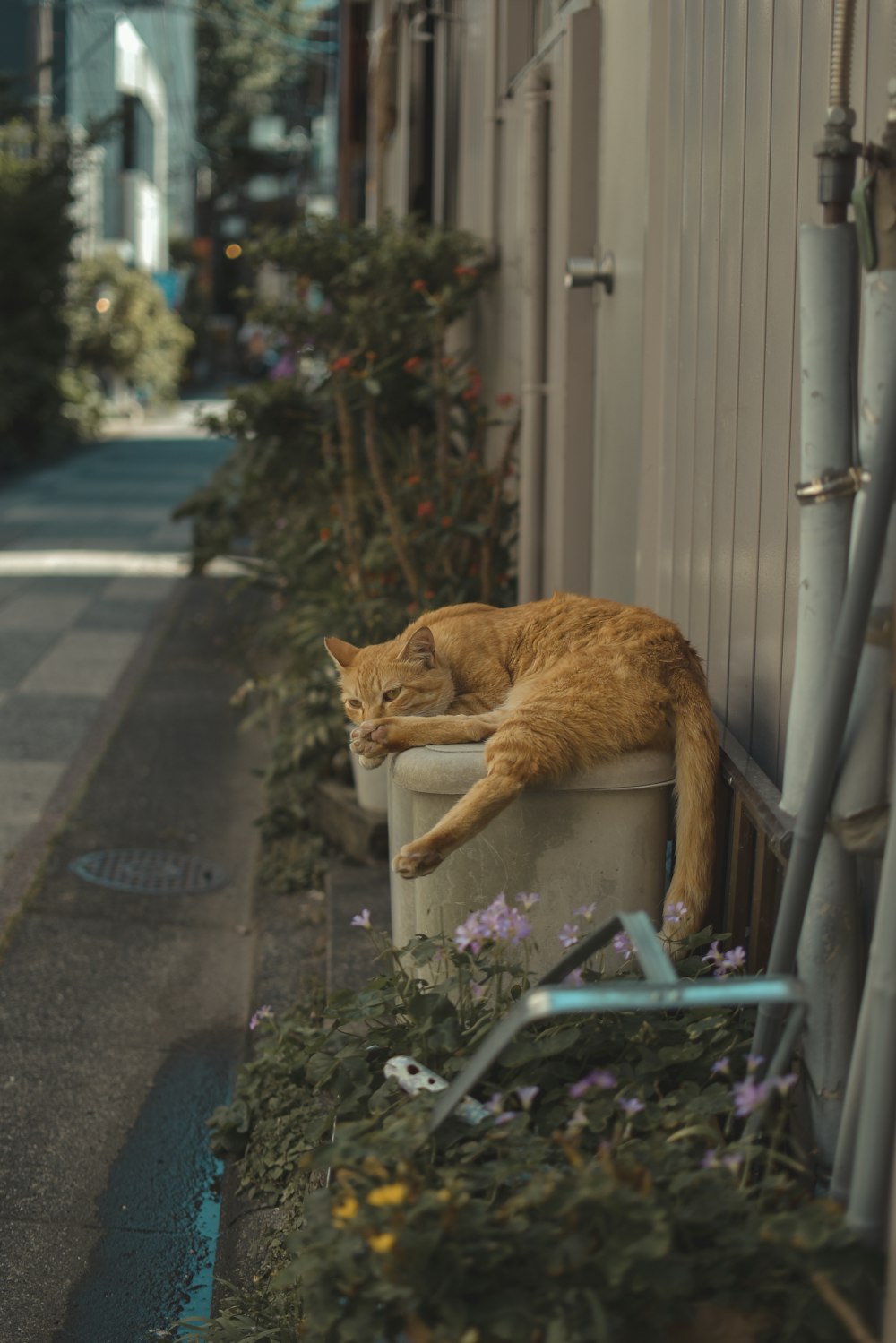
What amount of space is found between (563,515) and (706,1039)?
2820mm

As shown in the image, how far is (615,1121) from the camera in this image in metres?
2.12

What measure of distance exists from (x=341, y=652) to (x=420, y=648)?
0.26m

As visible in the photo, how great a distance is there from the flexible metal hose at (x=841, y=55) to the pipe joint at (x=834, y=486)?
48cm

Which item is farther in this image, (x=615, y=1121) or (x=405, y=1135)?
(x=615, y=1121)

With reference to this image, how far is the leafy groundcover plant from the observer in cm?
169

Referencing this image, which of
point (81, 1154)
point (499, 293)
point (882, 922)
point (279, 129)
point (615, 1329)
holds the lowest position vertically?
point (81, 1154)

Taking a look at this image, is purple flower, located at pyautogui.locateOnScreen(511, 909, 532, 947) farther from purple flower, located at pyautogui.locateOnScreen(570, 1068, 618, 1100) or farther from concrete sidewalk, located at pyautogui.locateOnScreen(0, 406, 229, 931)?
concrete sidewalk, located at pyautogui.locateOnScreen(0, 406, 229, 931)

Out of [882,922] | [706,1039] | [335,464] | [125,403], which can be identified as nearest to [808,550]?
[882,922]

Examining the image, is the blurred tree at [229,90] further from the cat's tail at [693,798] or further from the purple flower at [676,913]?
the purple flower at [676,913]

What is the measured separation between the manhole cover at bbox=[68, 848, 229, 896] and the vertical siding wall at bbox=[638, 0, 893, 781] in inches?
95.5

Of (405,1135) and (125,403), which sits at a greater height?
(125,403)

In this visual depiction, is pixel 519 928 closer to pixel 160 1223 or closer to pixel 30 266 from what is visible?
pixel 160 1223

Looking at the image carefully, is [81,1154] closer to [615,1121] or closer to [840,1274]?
[615,1121]

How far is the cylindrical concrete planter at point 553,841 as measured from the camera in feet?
9.18
